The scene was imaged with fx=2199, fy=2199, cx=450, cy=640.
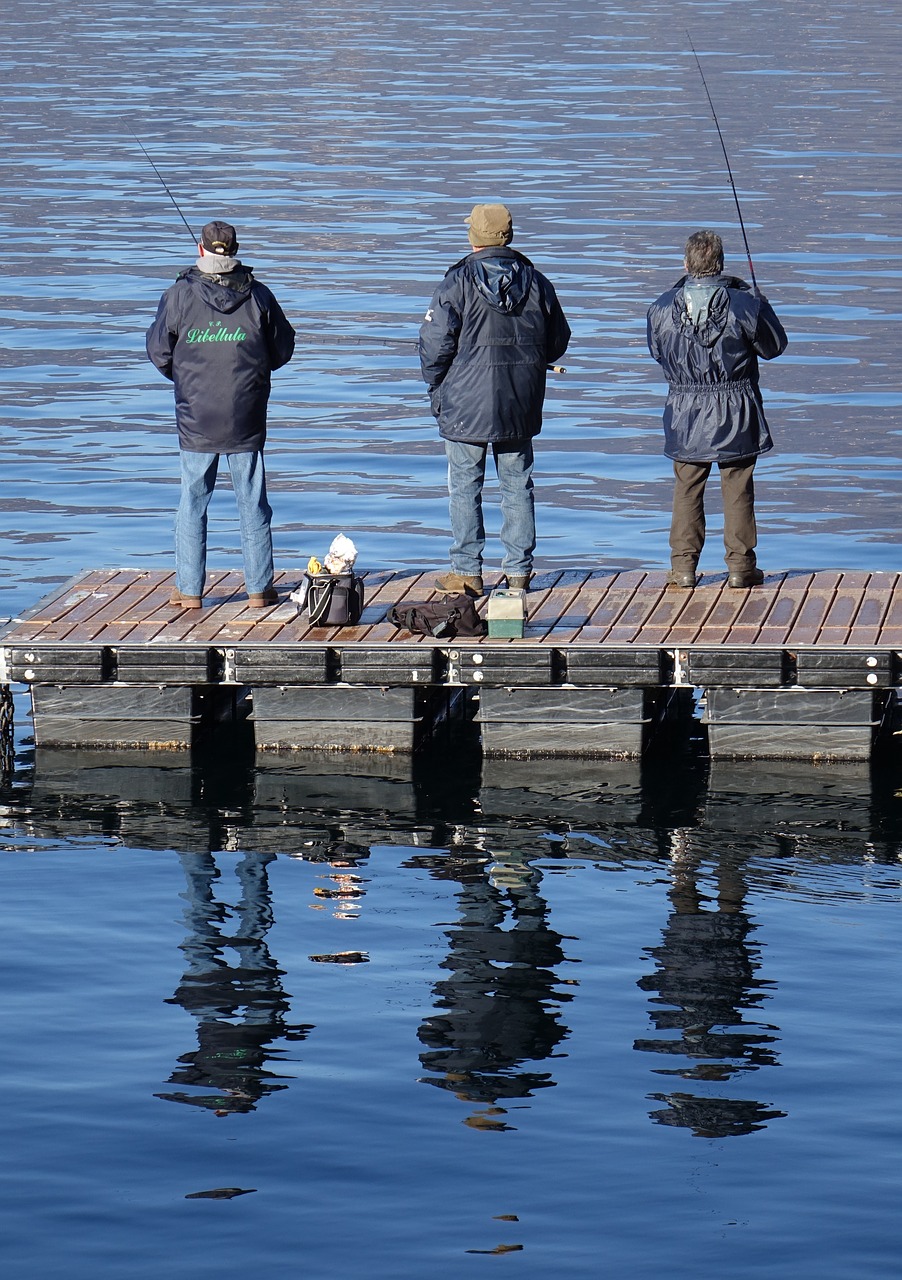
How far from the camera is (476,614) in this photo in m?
11.4

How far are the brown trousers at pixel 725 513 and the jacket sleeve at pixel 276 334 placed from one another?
2.14m

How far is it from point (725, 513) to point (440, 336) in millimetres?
1777

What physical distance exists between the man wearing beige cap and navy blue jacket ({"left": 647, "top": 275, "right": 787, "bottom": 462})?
57 centimetres

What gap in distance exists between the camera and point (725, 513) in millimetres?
11609

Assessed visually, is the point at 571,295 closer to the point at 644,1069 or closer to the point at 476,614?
the point at 476,614

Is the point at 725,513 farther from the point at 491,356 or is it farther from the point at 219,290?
the point at 219,290

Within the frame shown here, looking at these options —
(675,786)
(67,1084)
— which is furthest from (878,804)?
(67,1084)

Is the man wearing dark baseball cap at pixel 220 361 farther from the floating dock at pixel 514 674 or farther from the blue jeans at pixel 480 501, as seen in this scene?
the blue jeans at pixel 480 501

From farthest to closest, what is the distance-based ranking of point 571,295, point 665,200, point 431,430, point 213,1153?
point 665,200 < point 571,295 < point 431,430 < point 213,1153

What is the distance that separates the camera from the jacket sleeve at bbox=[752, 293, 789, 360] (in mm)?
11080

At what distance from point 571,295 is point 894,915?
16350 mm

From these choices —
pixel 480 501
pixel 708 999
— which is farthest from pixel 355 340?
pixel 708 999

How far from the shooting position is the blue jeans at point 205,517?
37.5 feet

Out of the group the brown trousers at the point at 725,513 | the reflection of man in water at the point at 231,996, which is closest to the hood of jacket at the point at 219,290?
the brown trousers at the point at 725,513
